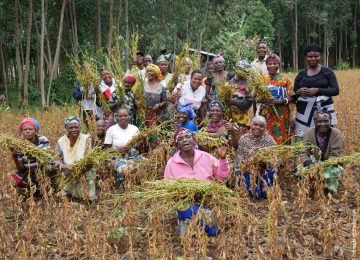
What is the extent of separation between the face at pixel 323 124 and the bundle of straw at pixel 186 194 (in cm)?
142

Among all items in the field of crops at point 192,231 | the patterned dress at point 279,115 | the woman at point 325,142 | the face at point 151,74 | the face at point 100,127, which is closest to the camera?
the field of crops at point 192,231

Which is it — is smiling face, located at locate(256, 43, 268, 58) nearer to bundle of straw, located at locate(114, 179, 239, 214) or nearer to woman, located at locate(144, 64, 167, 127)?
woman, located at locate(144, 64, 167, 127)

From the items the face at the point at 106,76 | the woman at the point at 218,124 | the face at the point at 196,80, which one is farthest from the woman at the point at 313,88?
the face at the point at 106,76

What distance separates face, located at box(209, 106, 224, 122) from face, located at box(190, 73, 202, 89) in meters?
0.62

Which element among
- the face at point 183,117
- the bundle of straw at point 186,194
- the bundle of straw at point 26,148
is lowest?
the bundle of straw at point 186,194

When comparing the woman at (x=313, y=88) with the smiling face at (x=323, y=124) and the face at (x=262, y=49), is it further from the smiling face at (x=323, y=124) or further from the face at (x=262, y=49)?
the face at (x=262, y=49)

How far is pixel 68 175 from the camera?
4.17m

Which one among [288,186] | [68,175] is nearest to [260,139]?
[288,186]

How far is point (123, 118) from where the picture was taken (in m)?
4.72

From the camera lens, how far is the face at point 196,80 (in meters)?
5.04

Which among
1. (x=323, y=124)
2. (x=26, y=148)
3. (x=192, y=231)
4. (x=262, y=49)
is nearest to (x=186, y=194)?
(x=192, y=231)

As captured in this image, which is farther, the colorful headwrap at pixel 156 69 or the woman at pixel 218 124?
the colorful headwrap at pixel 156 69

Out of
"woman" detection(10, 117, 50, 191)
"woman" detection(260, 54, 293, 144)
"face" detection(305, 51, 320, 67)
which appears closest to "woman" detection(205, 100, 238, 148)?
"woman" detection(260, 54, 293, 144)

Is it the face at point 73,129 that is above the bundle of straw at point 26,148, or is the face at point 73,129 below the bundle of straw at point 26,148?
above
